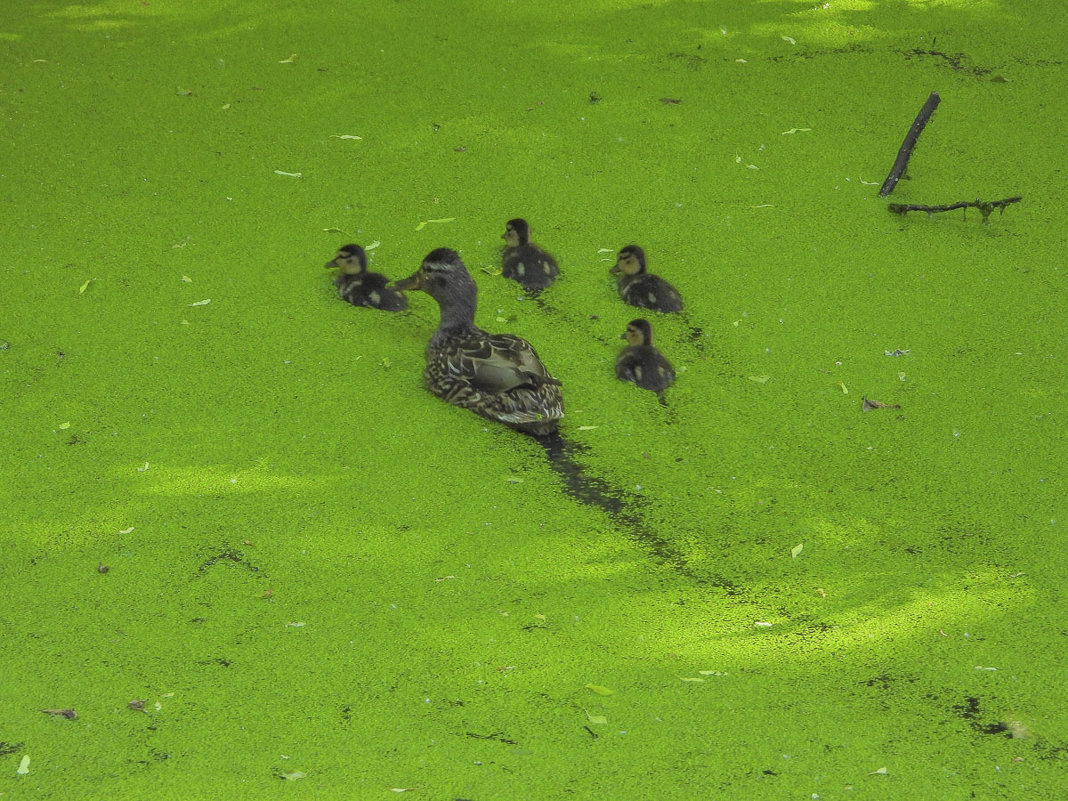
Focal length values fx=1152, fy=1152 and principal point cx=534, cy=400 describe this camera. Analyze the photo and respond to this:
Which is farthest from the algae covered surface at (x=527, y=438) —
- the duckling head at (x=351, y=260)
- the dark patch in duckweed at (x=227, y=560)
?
the duckling head at (x=351, y=260)

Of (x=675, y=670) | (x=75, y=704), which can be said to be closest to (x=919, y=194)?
(x=675, y=670)

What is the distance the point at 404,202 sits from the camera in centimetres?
532

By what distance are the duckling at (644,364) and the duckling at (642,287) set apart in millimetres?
333

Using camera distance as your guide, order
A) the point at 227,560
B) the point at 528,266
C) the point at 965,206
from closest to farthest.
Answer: the point at 227,560 < the point at 528,266 < the point at 965,206

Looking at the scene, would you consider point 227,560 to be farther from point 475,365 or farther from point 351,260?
point 351,260

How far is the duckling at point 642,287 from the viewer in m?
4.70

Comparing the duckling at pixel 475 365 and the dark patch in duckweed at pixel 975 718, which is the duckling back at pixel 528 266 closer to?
the duckling at pixel 475 365

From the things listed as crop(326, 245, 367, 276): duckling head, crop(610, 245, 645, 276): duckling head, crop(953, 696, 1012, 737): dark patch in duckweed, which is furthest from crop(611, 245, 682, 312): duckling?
crop(953, 696, 1012, 737): dark patch in duckweed

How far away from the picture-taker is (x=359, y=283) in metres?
4.70

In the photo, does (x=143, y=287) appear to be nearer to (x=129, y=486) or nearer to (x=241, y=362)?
(x=241, y=362)

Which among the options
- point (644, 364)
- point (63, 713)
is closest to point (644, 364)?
point (644, 364)

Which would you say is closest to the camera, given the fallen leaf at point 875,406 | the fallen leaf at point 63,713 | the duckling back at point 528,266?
the fallen leaf at point 63,713

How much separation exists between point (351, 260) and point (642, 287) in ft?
3.92

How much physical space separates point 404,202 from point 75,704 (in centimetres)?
294
